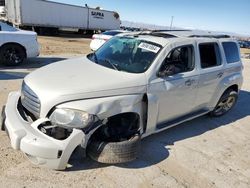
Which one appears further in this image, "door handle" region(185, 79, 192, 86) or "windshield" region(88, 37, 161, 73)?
"door handle" region(185, 79, 192, 86)

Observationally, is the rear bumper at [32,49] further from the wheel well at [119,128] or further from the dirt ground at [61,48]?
the wheel well at [119,128]

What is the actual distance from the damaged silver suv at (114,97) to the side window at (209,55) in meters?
0.02

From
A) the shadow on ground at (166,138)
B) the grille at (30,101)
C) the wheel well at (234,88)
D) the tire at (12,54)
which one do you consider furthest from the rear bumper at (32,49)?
the wheel well at (234,88)

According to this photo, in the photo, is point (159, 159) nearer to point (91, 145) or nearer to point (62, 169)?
point (91, 145)

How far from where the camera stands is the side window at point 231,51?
5468mm

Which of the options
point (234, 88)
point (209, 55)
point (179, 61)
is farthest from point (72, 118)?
point (234, 88)

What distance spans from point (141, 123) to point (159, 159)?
0.64 metres

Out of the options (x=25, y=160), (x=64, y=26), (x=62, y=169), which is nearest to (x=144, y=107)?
(x=62, y=169)

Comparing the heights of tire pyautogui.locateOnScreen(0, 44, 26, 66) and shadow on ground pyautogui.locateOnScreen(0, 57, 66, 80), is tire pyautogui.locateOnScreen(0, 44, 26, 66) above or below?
above

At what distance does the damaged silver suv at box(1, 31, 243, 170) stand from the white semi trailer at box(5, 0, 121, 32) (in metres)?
22.4

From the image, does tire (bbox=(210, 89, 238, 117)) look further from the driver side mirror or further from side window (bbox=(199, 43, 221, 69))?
the driver side mirror

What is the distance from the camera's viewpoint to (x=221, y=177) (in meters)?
3.72

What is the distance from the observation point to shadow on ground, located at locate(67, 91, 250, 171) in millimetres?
3654

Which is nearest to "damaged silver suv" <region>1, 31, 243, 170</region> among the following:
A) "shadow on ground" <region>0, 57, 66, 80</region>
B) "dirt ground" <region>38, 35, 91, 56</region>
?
"shadow on ground" <region>0, 57, 66, 80</region>
